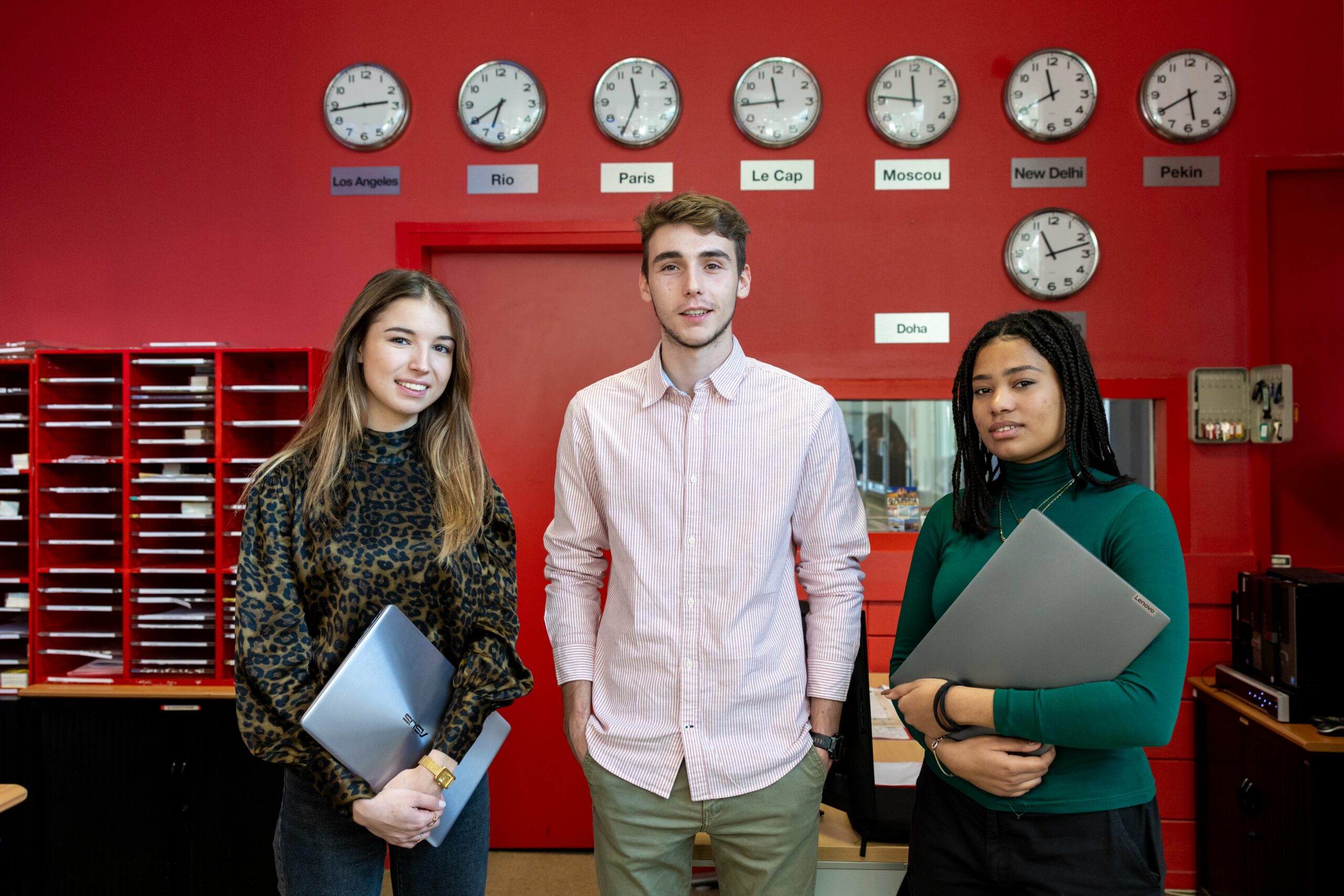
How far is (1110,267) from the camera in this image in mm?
3061

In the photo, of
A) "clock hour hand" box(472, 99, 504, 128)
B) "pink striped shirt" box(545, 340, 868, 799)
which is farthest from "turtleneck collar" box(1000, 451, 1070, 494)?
"clock hour hand" box(472, 99, 504, 128)

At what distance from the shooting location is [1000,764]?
4.06ft

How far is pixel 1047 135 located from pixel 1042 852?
8.67 feet

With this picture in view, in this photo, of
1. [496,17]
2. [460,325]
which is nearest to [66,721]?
[460,325]

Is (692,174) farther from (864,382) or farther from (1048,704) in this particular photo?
(1048,704)

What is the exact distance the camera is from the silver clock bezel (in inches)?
119

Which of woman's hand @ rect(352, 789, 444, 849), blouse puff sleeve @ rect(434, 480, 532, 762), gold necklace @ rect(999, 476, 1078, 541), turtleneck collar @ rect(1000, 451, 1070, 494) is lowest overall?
woman's hand @ rect(352, 789, 444, 849)

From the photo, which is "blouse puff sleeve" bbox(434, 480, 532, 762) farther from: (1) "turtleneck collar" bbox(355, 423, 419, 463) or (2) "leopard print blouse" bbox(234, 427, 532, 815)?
(1) "turtleneck collar" bbox(355, 423, 419, 463)

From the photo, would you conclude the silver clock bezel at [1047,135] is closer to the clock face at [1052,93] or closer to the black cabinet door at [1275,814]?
the clock face at [1052,93]

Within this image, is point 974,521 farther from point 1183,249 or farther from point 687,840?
point 1183,249

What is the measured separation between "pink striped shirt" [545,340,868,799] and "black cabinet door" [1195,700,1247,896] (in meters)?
1.90

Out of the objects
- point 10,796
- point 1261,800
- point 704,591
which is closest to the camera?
point 704,591

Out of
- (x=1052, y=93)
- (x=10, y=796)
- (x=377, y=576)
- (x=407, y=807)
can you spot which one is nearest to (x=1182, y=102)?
(x=1052, y=93)

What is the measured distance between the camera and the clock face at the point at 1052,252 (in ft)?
9.96
